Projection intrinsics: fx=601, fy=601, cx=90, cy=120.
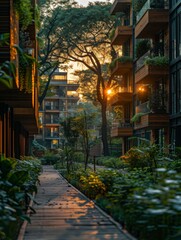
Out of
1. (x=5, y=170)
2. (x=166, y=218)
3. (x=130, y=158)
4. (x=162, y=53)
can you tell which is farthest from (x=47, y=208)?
(x=162, y=53)

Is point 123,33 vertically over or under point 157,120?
over

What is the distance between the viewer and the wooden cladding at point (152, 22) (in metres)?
33.2

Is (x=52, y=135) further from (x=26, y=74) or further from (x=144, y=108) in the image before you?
(x=26, y=74)

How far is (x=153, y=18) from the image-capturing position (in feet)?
110

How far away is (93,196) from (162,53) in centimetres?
1979

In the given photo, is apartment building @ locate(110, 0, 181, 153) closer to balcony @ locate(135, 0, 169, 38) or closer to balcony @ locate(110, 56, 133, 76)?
balcony @ locate(135, 0, 169, 38)

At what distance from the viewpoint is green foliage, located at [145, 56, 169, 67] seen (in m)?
33.0

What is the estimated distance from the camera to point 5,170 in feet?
33.9

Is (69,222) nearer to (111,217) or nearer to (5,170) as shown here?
(111,217)

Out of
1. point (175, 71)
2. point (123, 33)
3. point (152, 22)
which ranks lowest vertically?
point (175, 71)

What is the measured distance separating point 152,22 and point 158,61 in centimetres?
223

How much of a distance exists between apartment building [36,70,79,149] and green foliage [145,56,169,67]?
192 ft

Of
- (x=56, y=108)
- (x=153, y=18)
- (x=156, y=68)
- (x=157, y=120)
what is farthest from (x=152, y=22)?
(x=56, y=108)

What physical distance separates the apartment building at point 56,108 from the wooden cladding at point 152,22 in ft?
184
